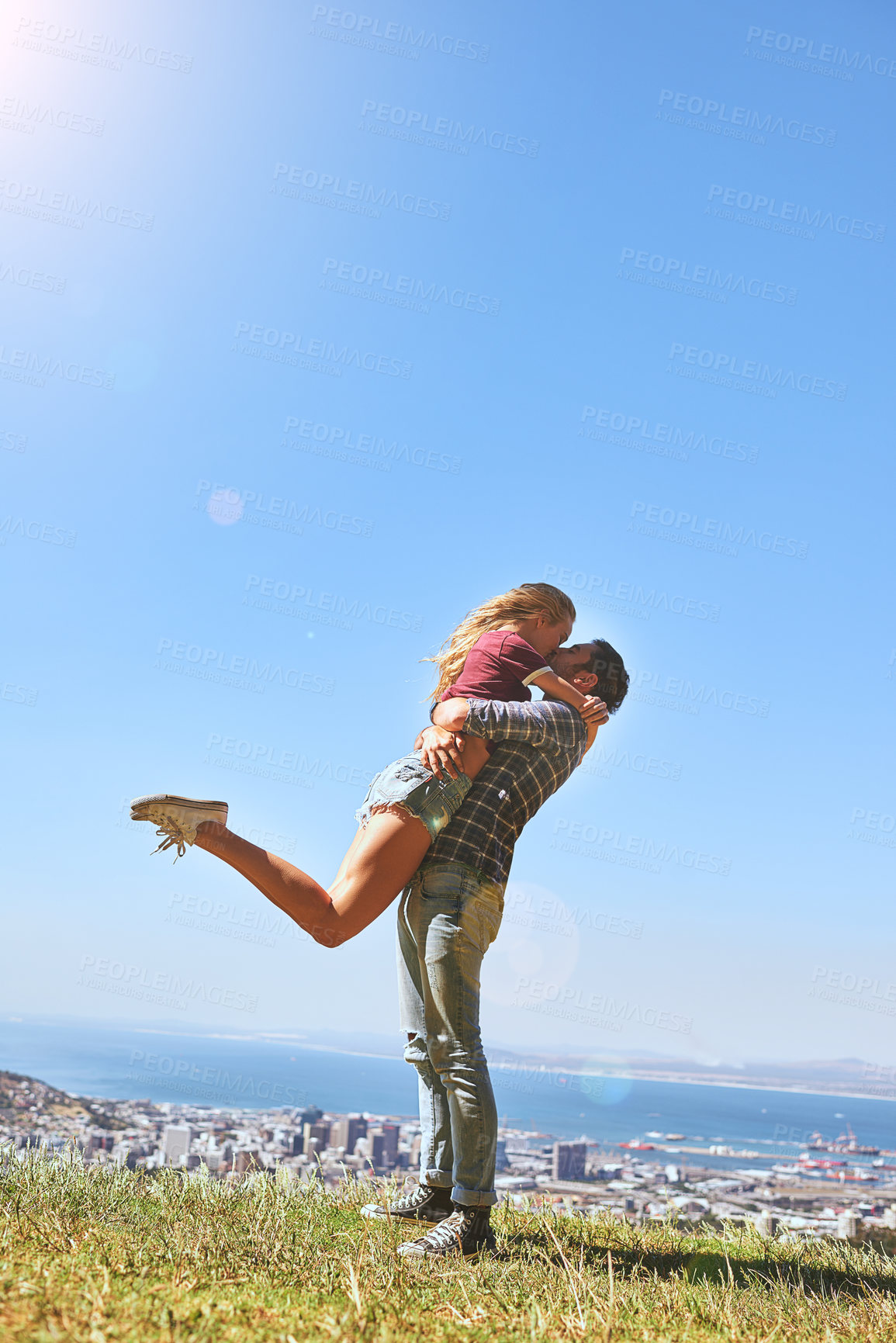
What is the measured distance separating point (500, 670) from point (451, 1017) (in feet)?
4.64

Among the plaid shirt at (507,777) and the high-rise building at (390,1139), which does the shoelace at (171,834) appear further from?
the high-rise building at (390,1139)

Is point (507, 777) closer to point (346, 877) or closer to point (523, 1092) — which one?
point (346, 877)

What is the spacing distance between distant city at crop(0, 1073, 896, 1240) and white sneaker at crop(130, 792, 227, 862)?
161 cm

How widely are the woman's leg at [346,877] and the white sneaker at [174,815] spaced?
0.15 feet

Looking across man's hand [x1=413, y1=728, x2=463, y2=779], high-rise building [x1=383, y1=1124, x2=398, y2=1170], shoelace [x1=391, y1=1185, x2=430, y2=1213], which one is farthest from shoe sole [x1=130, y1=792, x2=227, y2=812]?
high-rise building [x1=383, y1=1124, x2=398, y2=1170]

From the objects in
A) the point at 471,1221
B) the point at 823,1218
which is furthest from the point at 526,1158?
the point at 471,1221

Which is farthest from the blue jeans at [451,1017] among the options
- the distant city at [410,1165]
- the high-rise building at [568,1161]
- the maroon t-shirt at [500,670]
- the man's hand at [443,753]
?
the high-rise building at [568,1161]

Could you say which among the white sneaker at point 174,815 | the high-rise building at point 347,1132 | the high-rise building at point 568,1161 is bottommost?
the high-rise building at point 568,1161

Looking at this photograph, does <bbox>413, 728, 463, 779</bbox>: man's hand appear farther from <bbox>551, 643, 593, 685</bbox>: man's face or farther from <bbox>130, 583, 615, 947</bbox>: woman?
<bbox>551, 643, 593, 685</bbox>: man's face

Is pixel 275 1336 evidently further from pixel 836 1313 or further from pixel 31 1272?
pixel 836 1313

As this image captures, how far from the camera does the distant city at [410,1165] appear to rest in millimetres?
3850

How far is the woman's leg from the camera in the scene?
308 cm

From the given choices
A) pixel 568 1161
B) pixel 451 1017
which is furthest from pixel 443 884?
pixel 568 1161

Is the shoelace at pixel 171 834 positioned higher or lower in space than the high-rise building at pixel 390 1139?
higher
